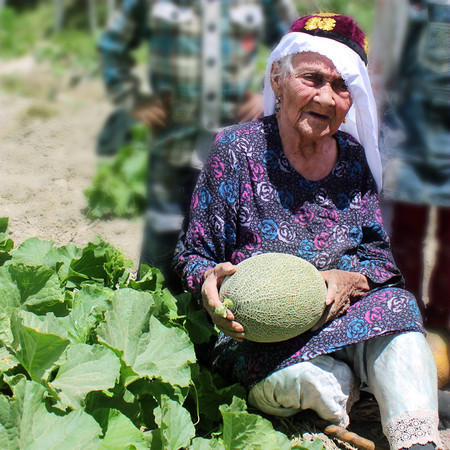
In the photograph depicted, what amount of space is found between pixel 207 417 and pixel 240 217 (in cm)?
86

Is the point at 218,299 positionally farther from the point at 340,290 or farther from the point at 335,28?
the point at 335,28

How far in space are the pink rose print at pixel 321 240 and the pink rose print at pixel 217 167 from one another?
51 cm

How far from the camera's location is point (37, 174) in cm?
445

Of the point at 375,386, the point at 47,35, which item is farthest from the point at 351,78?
the point at 47,35

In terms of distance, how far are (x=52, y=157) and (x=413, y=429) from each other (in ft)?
11.9

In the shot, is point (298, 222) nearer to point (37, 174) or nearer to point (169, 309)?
point (169, 309)

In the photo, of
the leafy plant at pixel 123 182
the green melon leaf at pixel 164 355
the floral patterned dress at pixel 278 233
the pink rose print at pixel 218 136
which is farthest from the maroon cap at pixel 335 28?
the leafy plant at pixel 123 182

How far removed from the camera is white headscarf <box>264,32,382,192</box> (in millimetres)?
2619

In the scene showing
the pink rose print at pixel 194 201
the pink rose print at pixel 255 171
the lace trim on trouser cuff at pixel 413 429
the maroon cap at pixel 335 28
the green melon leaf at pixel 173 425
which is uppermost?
the maroon cap at pixel 335 28

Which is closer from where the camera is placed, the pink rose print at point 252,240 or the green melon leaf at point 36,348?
the green melon leaf at point 36,348

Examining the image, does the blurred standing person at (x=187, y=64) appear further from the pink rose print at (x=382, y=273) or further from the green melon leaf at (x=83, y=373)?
the green melon leaf at (x=83, y=373)

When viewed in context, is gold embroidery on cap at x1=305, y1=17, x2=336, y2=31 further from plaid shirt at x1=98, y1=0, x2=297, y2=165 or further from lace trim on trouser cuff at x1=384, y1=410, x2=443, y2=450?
lace trim on trouser cuff at x1=384, y1=410, x2=443, y2=450

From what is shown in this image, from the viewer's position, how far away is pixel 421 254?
3543 mm

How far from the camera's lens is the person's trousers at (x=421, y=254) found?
3.46 metres
